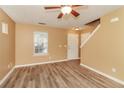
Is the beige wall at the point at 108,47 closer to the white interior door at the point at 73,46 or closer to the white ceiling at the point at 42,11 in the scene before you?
the white ceiling at the point at 42,11

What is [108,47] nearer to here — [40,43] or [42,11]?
[42,11]

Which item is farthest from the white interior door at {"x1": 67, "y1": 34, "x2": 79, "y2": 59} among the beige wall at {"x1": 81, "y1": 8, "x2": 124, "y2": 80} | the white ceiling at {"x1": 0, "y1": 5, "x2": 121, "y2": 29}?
the white ceiling at {"x1": 0, "y1": 5, "x2": 121, "y2": 29}

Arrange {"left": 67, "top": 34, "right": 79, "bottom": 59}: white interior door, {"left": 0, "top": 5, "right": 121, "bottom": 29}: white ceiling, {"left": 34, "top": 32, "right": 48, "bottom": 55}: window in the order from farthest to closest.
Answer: {"left": 67, "top": 34, "right": 79, "bottom": 59}: white interior door, {"left": 34, "top": 32, "right": 48, "bottom": 55}: window, {"left": 0, "top": 5, "right": 121, "bottom": 29}: white ceiling

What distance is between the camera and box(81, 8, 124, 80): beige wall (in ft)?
10.9

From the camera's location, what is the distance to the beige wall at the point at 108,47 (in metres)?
3.31

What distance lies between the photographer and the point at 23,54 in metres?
5.76

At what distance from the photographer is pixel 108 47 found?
3.87m

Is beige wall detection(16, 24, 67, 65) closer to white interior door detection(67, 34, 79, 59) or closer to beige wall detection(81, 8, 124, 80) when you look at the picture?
white interior door detection(67, 34, 79, 59)

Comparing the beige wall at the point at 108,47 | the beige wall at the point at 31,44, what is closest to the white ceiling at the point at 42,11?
the beige wall at the point at 108,47

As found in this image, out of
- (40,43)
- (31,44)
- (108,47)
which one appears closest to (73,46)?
(40,43)

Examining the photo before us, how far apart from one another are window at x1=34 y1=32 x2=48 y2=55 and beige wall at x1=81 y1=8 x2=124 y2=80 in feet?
9.14

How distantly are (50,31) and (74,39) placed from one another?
2.24 metres
